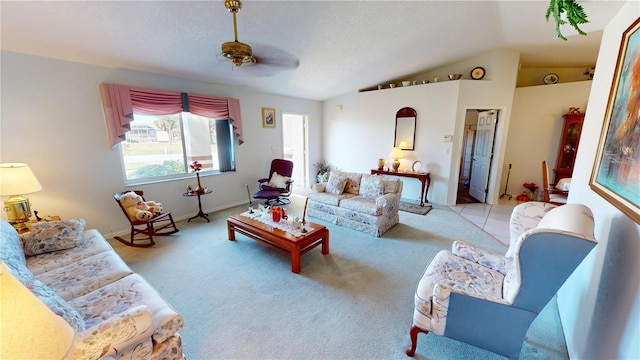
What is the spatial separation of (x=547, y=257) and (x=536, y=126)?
5.10m

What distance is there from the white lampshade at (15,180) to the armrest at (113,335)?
216 centimetres

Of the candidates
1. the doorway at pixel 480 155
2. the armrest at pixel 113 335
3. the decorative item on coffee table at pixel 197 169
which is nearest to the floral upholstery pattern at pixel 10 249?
the armrest at pixel 113 335

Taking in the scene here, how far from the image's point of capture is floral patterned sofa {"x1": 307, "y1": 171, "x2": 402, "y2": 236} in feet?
11.0

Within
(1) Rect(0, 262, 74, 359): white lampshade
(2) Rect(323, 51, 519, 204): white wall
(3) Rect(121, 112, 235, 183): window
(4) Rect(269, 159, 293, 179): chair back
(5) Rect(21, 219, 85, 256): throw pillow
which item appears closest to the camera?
(1) Rect(0, 262, 74, 359): white lampshade

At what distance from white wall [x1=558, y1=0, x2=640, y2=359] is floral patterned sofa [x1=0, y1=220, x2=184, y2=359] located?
2.20m

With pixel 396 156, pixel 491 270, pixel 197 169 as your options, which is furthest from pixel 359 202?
pixel 197 169

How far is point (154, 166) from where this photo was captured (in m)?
3.78

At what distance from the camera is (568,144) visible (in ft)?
15.0

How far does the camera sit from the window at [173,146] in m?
3.54

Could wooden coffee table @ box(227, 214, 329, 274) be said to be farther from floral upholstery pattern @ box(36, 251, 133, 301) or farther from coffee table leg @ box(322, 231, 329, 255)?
floral upholstery pattern @ box(36, 251, 133, 301)

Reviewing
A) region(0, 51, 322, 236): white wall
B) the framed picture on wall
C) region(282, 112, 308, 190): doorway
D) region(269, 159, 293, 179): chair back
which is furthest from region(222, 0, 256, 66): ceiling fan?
region(282, 112, 308, 190): doorway

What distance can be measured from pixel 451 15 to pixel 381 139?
9.30 ft

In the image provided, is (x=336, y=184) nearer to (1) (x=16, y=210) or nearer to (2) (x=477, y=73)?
(2) (x=477, y=73)

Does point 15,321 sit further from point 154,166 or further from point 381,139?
point 381,139
